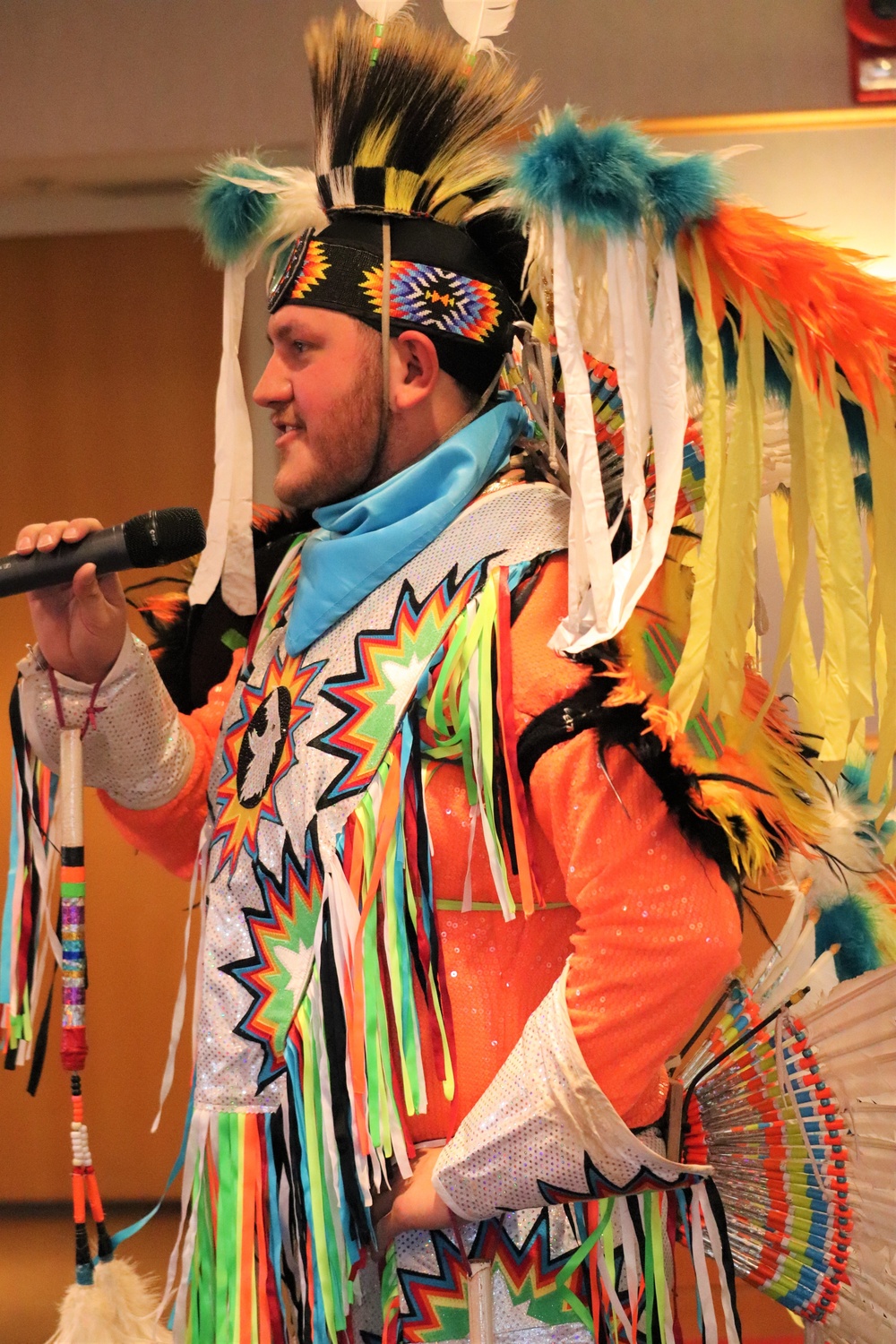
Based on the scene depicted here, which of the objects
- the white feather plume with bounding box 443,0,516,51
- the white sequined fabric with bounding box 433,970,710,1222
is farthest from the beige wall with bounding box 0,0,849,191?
the white sequined fabric with bounding box 433,970,710,1222

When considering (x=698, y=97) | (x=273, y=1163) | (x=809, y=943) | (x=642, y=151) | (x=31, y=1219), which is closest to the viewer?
(x=642, y=151)

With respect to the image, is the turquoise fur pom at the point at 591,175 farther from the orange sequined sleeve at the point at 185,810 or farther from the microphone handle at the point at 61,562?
the orange sequined sleeve at the point at 185,810

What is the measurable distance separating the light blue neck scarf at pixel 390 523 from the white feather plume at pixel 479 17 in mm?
420

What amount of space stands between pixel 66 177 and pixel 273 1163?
2.00 meters

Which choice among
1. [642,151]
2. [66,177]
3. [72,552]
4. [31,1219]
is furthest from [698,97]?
[31,1219]

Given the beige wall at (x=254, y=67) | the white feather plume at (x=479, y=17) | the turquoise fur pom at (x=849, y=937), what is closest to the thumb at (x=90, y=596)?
the white feather plume at (x=479, y=17)

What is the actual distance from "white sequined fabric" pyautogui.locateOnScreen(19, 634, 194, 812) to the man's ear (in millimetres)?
360

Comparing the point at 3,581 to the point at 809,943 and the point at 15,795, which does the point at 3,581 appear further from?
the point at 809,943

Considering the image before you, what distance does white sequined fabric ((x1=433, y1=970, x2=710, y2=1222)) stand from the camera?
3.43 ft

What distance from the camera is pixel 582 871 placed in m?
1.06

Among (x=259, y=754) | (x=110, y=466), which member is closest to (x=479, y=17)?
(x=259, y=754)

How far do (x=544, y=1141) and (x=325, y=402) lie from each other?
715mm

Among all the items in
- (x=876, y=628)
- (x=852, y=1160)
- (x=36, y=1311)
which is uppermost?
(x=876, y=628)

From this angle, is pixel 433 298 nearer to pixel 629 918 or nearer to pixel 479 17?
pixel 479 17
